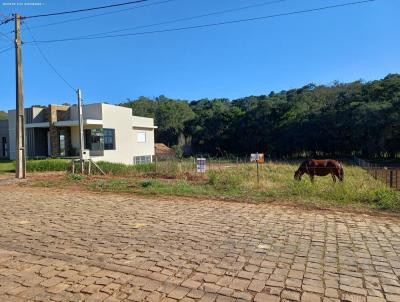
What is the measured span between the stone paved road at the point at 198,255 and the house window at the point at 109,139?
2248 cm

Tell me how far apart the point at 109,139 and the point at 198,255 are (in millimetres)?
27103

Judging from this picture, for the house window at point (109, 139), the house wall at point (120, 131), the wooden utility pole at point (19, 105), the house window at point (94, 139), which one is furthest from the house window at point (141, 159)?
the wooden utility pole at point (19, 105)

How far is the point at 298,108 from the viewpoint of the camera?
180ft

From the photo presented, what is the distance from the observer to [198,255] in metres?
5.15

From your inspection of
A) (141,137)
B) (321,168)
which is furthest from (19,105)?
(141,137)

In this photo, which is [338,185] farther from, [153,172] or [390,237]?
[153,172]

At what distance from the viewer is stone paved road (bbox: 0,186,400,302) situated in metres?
3.95

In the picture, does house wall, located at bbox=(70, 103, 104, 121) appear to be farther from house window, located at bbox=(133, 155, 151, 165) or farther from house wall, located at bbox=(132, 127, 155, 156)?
house window, located at bbox=(133, 155, 151, 165)

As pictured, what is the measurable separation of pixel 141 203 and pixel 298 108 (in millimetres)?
48579

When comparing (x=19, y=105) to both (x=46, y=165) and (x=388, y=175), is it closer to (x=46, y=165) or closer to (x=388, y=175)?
(x=46, y=165)

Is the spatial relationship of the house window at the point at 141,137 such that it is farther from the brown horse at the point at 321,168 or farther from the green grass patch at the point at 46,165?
the brown horse at the point at 321,168

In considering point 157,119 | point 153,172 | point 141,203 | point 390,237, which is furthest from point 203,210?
point 157,119

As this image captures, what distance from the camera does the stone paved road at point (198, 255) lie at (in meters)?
3.95

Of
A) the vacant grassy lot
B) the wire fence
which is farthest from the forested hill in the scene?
the vacant grassy lot
